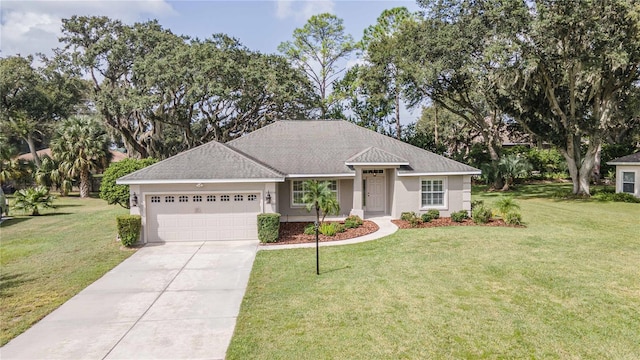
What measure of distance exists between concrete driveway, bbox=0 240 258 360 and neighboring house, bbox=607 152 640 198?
2586 centimetres

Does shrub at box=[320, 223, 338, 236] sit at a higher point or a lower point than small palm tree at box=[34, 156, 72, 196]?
lower

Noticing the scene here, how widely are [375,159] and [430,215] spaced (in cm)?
359

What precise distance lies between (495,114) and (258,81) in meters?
20.4

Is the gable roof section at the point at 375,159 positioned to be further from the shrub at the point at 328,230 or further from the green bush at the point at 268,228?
the green bush at the point at 268,228

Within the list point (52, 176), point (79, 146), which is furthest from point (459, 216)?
point (52, 176)

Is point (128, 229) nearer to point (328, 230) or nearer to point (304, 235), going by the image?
point (304, 235)

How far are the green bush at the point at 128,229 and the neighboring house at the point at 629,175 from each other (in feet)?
95.3

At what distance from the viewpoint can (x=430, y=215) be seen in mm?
17469

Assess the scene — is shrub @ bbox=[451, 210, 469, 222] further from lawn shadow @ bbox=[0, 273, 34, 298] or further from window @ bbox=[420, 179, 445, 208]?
lawn shadow @ bbox=[0, 273, 34, 298]

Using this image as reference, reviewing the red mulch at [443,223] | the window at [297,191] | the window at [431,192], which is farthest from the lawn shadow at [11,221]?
the window at [431,192]

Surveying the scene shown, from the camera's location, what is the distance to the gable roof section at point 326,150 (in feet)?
59.5

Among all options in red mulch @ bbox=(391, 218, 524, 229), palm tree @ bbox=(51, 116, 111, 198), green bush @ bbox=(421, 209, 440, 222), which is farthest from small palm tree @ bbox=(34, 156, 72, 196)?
green bush @ bbox=(421, 209, 440, 222)

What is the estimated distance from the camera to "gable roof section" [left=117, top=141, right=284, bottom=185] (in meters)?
14.2

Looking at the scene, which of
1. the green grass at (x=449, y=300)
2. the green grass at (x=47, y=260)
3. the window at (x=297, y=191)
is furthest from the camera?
the window at (x=297, y=191)
